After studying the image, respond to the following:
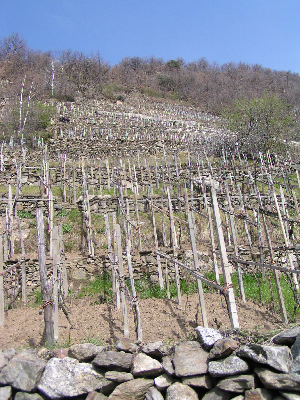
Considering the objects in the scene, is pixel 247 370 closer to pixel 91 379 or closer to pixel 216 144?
pixel 91 379

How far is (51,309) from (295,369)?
356 cm

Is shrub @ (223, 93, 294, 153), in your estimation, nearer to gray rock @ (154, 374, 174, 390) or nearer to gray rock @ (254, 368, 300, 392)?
gray rock @ (154, 374, 174, 390)

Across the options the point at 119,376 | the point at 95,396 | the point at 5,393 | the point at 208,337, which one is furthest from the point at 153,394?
the point at 5,393

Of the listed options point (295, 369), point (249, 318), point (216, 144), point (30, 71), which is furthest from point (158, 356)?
point (30, 71)

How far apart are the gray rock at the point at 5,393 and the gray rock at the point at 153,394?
164 cm

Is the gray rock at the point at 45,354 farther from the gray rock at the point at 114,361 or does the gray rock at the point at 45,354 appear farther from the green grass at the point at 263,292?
the green grass at the point at 263,292

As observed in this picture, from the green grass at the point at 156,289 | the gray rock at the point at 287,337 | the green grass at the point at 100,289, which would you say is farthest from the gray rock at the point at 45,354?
the green grass at the point at 156,289

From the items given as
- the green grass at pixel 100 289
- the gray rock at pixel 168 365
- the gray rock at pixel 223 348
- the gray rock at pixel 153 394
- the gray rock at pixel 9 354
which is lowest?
the gray rock at pixel 153 394

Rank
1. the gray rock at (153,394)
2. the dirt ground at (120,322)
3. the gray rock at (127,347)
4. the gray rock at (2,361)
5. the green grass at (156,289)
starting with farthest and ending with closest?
the green grass at (156,289) < the dirt ground at (120,322) < the gray rock at (2,361) < the gray rock at (127,347) < the gray rock at (153,394)

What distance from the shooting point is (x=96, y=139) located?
22172mm

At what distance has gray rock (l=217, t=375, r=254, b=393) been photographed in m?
3.28

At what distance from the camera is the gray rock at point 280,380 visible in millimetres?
3022

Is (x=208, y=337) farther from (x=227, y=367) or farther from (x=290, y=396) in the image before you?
(x=290, y=396)

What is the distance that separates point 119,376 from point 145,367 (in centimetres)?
33
